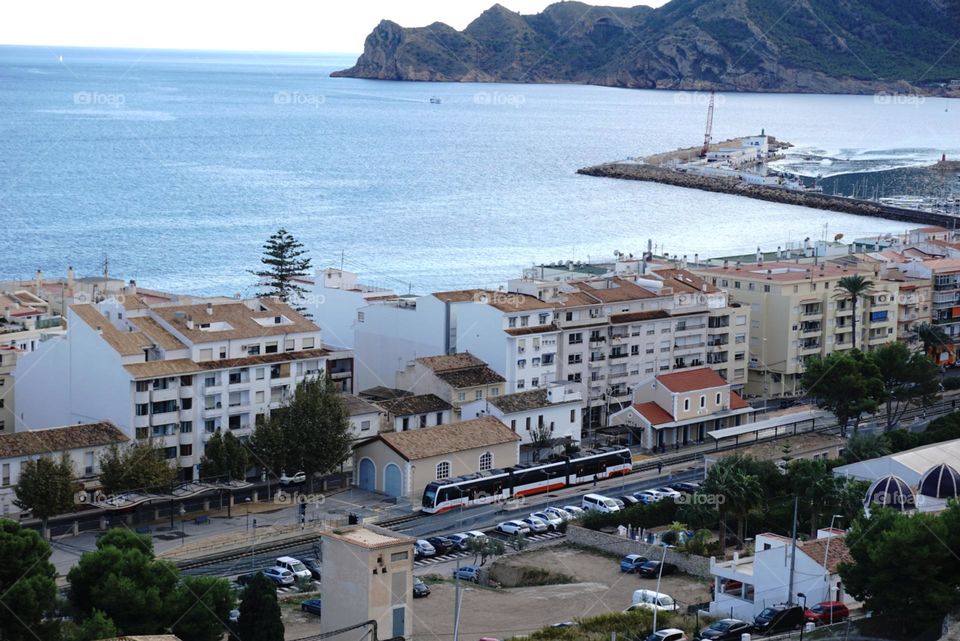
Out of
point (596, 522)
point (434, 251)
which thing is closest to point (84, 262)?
point (434, 251)

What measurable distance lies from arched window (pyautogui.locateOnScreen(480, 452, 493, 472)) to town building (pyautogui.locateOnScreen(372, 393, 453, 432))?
2120 millimetres

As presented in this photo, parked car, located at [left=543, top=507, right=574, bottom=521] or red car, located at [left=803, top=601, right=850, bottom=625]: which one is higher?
red car, located at [left=803, top=601, right=850, bottom=625]

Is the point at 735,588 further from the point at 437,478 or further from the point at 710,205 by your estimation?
the point at 710,205

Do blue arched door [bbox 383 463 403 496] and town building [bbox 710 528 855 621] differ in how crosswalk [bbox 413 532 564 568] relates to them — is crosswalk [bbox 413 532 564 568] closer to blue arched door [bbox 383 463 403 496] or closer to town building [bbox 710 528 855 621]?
blue arched door [bbox 383 463 403 496]

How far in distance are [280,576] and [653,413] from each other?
58.7 feet

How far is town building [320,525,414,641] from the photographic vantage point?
25484 millimetres

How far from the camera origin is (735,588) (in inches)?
1213

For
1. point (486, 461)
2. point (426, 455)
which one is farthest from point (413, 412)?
point (426, 455)

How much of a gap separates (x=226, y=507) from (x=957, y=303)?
107ft

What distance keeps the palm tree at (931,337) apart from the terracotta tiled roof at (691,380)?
10.3 meters

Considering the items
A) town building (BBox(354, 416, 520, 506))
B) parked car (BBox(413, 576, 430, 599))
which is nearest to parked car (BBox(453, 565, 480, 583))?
parked car (BBox(413, 576, 430, 599))

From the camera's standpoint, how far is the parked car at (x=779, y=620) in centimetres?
2816

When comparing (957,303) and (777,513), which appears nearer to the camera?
(777,513)

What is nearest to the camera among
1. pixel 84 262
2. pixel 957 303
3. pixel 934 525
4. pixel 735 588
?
pixel 934 525
